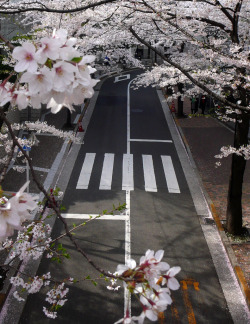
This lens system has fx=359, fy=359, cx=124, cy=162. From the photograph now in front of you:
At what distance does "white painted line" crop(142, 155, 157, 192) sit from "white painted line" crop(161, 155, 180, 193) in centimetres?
61

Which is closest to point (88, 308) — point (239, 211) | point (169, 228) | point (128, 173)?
point (169, 228)

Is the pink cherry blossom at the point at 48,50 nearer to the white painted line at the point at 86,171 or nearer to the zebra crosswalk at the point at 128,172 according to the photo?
the zebra crosswalk at the point at 128,172

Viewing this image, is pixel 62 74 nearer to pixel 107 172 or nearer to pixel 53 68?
pixel 53 68

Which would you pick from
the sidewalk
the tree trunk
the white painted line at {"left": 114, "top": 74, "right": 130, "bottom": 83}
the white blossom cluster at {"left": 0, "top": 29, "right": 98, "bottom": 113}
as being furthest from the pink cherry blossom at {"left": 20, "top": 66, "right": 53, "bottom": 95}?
the white painted line at {"left": 114, "top": 74, "right": 130, "bottom": 83}

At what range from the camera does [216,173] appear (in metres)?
16.2

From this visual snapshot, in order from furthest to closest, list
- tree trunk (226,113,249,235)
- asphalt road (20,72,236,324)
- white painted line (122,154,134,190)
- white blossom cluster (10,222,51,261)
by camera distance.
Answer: white painted line (122,154,134,190), tree trunk (226,113,249,235), asphalt road (20,72,236,324), white blossom cluster (10,222,51,261)

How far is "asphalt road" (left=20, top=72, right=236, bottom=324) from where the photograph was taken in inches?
328

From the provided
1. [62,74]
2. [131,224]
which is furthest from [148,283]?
[131,224]

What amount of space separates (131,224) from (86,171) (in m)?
5.10

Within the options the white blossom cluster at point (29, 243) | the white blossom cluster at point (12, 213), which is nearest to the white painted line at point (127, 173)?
the white blossom cluster at point (29, 243)

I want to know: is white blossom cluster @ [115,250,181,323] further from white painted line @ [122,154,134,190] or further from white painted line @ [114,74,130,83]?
white painted line @ [114,74,130,83]

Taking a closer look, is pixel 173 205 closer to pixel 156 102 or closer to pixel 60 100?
pixel 60 100

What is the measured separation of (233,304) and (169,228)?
366 centimetres

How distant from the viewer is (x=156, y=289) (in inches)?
84.7
